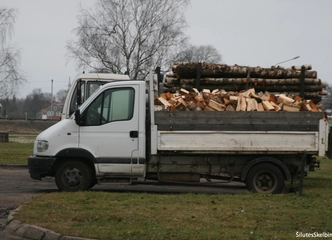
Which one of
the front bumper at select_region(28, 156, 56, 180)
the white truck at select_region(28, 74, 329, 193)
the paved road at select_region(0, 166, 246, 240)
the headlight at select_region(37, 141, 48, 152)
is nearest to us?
the paved road at select_region(0, 166, 246, 240)

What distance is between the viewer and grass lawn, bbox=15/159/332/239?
834cm

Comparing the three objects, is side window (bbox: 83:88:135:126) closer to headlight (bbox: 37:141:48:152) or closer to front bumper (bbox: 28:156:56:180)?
headlight (bbox: 37:141:48:152)

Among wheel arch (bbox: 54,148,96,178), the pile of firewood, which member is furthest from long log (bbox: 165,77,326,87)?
wheel arch (bbox: 54,148,96,178)

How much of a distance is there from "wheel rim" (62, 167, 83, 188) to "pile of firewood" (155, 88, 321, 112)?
2266 mm

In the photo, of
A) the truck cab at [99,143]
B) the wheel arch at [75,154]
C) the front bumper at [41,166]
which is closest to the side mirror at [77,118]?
the truck cab at [99,143]

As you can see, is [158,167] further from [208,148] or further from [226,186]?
[226,186]

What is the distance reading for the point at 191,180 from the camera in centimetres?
1324

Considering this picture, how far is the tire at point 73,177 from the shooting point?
42.9 ft

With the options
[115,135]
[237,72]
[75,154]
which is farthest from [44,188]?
[237,72]

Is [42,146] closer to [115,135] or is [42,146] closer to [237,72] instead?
[115,135]

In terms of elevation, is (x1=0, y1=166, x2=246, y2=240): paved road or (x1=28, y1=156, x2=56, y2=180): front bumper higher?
(x1=28, y1=156, x2=56, y2=180): front bumper

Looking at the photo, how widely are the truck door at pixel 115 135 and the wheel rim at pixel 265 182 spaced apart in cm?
261

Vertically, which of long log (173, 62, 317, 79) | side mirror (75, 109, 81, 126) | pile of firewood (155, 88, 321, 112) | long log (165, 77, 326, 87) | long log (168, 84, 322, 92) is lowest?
side mirror (75, 109, 81, 126)

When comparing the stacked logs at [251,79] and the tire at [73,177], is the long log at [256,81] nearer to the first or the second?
the stacked logs at [251,79]
